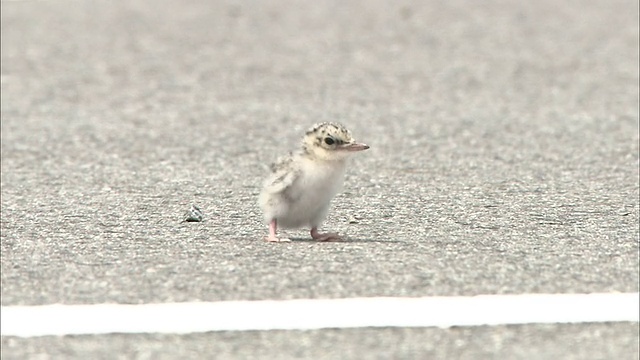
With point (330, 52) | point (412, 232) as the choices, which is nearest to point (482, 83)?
point (330, 52)

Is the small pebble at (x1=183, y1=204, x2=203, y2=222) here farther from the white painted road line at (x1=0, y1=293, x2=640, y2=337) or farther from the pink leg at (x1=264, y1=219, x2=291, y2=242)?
the white painted road line at (x1=0, y1=293, x2=640, y2=337)

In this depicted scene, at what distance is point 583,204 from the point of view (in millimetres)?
8625

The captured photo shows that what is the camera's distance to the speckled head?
280 inches

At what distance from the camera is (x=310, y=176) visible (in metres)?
7.14

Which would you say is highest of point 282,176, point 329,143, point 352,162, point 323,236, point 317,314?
point 329,143

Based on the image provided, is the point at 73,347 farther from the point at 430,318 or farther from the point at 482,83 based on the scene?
the point at 482,83

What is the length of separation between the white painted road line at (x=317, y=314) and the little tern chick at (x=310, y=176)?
51.6 inches

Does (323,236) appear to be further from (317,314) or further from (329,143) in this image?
(317,314)

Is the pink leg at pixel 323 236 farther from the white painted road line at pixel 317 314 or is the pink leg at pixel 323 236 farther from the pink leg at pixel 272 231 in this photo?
the white painted road line at pixel 317 314

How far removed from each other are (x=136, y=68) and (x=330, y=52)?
2.46 m

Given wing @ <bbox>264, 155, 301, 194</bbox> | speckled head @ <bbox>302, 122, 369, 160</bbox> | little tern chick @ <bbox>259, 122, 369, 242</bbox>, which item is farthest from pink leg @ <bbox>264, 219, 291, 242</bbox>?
speckled head @ <bbox>302, 122, 369, 160</bbox>

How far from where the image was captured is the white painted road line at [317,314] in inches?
218

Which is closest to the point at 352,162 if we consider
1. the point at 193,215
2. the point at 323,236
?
the point at 193,215

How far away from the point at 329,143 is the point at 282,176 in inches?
12.9
